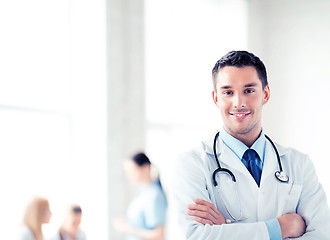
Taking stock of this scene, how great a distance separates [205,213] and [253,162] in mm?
175

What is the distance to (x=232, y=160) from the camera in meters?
1.15

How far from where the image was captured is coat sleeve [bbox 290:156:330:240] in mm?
1152

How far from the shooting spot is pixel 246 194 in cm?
113

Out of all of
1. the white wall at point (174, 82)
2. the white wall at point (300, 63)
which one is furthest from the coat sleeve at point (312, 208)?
the white wall at point (174, 82)

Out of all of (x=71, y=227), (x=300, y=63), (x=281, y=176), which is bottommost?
(x=71, y=227)

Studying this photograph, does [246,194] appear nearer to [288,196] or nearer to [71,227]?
[288,196]

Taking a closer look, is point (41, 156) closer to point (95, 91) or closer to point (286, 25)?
point (95, 91)

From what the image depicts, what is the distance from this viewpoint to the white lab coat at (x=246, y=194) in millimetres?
1089

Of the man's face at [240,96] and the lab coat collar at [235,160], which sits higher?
the man's face at [240,96]

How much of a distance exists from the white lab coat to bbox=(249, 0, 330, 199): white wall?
82cm

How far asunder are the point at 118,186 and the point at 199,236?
204 centimetres

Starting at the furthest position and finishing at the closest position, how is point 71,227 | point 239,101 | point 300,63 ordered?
point 71,227 → point 300,63 → point 239,101

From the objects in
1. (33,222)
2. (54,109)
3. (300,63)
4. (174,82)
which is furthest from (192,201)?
(174,82)

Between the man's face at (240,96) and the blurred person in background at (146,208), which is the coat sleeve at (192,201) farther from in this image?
the blurred person in background at (146,208)
